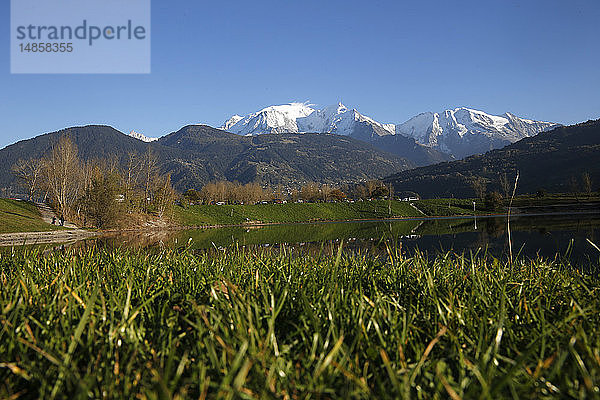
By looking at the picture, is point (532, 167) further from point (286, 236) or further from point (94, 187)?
point (94, 187)

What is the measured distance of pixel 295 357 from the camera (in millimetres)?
1738

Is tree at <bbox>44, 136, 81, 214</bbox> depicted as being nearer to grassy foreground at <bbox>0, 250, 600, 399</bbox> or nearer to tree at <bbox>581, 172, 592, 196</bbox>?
grassy foreground at <bbox>0, 250, 600, 399</bbox>

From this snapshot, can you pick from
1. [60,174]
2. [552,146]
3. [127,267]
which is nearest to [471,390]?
[127,267]

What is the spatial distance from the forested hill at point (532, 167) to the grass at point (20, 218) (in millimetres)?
119445

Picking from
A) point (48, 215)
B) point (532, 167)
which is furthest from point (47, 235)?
point (532, 167)

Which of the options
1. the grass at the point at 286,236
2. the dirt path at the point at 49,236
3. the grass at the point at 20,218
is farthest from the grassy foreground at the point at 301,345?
the grass at the point at 20,218

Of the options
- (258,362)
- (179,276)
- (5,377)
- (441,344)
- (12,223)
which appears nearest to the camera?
(258,362)

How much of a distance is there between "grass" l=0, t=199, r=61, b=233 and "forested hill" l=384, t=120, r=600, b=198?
11945cm

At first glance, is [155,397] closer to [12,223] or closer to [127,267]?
[127,267]

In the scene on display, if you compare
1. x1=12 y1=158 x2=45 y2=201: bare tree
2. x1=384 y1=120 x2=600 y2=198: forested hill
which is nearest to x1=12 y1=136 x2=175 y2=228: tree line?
x1=12 y1=158 x2=45 y2=201: bare tree

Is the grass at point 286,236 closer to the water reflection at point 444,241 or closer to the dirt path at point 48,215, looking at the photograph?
the water reflection at point 444,241

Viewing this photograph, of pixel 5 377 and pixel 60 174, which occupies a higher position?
pixel 60 174

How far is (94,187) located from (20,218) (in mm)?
7939

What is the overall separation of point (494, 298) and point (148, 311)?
223 centimetres
